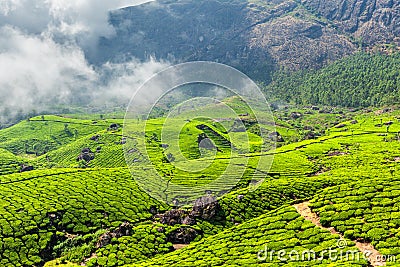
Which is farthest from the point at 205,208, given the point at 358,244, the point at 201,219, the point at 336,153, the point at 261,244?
the point at 336,153

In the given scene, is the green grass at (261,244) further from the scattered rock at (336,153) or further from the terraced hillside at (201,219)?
the scattered rock at (336,153)

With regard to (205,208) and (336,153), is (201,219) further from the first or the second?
(336,153)

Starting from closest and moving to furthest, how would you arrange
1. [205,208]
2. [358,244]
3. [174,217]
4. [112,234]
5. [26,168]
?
[358,244]
[112,234]
[174,217]
[205,208]
[26,168]

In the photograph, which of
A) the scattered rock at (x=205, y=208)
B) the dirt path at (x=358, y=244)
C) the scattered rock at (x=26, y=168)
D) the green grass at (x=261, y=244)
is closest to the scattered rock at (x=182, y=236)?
the green grass at (x=261, y=244)

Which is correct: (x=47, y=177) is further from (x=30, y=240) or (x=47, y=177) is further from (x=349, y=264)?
(x=349, y=264)

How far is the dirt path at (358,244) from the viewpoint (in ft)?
137

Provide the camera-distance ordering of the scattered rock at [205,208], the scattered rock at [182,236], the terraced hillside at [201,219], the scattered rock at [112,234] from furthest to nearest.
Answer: the scattered rock at [205,208], the scattered rock at [182,236], the scattered rock at [112,234], the terraced hillside at [201,219]

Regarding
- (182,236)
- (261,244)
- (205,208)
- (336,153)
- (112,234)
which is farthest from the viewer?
(336,153)

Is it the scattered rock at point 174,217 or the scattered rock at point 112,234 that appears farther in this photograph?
the scattered rock at point 174,217

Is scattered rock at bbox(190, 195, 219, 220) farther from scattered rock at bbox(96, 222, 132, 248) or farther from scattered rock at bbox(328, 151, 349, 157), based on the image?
scattered rock at bbox(328, 151, 349, 157)

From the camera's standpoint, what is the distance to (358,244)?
47750mm

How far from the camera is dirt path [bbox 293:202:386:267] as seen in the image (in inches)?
1642

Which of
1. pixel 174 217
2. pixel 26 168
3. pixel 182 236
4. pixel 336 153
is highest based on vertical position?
pixel 26 168

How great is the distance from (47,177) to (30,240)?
3370 cm
